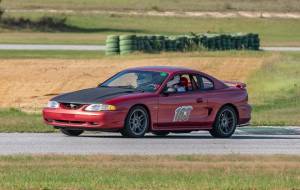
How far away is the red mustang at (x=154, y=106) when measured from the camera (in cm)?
1789

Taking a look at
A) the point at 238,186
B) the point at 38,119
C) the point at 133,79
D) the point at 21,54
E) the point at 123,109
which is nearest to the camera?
the point at 238,186

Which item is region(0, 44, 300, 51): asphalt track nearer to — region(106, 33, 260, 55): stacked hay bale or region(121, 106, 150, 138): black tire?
region(106, 33, 260, 55): stacked hay bale

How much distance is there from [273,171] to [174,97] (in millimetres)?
5484

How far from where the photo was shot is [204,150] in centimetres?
1658

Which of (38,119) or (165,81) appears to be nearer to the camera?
(165,81)

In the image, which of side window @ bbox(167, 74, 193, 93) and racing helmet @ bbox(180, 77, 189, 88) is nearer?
side window @ bbox(167, 74, 193, 93)

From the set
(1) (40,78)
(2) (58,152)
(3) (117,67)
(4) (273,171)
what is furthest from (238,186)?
(3) (117,67)

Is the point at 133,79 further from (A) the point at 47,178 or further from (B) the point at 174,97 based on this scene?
(A) the point at 47,178

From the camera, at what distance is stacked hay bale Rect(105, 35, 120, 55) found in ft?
155

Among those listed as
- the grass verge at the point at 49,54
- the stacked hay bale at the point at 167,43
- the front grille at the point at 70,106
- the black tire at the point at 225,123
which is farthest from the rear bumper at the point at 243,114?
the stacked hay bale at the point at 167,43

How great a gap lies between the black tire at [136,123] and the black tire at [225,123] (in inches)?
65.2

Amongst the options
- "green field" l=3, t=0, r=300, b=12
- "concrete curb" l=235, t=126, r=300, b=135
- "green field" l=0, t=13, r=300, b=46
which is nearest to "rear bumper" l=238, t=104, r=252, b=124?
"concrete curb" l=235, t=126, r=300, b=135

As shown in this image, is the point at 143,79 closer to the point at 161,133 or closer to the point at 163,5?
the point at 161,133

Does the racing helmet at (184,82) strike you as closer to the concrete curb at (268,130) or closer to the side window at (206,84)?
the side window at (206,84)
